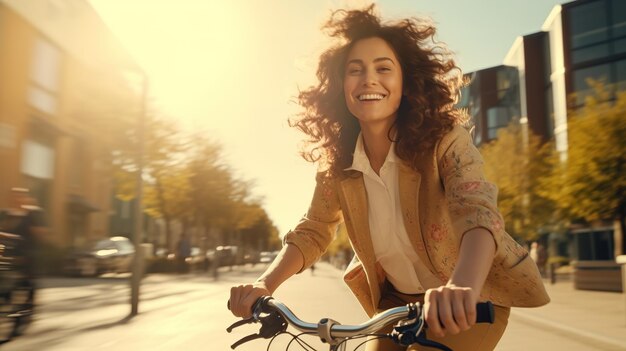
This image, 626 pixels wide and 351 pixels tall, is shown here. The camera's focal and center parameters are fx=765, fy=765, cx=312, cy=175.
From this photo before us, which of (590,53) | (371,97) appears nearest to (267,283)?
(371,97)

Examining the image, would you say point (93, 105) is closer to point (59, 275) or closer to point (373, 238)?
point (59, 275)

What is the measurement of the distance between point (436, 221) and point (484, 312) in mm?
784

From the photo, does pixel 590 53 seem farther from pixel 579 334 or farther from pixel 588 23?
pixel 579 334

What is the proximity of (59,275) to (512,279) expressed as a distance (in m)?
28.4

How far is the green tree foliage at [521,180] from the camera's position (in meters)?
37.1

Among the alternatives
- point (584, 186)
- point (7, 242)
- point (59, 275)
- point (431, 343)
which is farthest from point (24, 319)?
point (59, 275)

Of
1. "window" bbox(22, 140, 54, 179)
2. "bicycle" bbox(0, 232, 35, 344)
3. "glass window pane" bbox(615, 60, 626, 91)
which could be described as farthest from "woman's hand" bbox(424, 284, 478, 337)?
"glass window pane" bbox(615, 60, 626, 91)

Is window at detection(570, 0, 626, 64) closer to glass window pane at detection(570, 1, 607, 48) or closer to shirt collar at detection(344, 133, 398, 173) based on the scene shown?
glass window pane at detection(570, 1, 607, 48)

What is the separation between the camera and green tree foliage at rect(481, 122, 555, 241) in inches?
1460

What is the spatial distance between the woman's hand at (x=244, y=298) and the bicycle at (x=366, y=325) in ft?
0.25

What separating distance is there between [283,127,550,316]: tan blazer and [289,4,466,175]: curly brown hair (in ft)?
0.26

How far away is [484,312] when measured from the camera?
186 centimetres

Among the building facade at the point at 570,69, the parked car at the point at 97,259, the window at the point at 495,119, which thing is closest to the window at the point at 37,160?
the parked car at the point at 97,259

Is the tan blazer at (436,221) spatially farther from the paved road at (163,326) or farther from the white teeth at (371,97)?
the paved road at (163,326)
